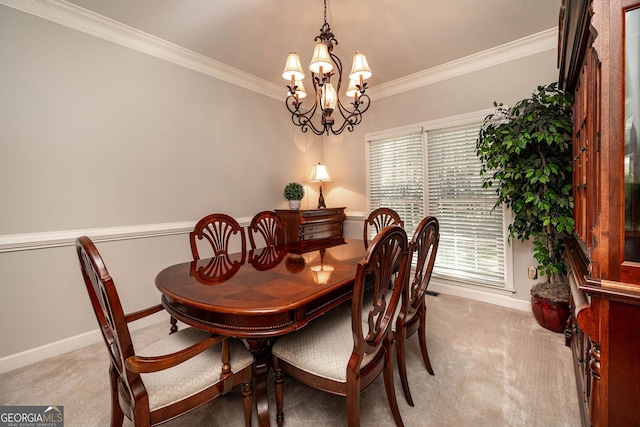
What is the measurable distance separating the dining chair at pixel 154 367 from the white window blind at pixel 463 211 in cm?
277

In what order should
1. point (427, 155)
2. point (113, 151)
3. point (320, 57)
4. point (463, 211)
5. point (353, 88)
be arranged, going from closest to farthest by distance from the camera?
point (320, 57)
point (353, 88)
point (113, 151)
point (463, 211)
point (427, 155)

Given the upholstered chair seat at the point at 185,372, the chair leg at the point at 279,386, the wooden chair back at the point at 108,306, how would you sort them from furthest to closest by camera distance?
the chair leg at the point at 279,386
the upholstered chair seat at the point at 185,372
the wooden chair back at the point at 108,306

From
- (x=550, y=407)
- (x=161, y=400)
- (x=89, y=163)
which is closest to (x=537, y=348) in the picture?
(x=550, y=407)

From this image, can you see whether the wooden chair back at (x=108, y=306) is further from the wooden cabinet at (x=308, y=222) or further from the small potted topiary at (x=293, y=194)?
the small potted topiary at (x=293, y=194)

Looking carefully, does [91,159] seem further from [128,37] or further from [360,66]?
[360,66]

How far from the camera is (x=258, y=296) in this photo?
1201mm

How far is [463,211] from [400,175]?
92 cm

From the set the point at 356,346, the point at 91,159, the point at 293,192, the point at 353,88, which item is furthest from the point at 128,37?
the point at 356,346

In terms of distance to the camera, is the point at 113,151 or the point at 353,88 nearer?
the point at 353,88

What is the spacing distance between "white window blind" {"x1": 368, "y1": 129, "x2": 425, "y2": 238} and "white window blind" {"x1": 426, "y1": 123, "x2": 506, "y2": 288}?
0.14 metres

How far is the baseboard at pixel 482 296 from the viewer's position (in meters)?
2.79

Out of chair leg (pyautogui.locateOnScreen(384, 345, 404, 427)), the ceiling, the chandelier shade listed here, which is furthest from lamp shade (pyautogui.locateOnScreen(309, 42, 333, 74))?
chair leg (pyautogui.locateOnScreen(384, 345, 404, 427))

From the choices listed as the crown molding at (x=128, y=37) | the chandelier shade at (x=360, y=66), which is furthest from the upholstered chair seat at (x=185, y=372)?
the crown molding at (x=128, y=37)

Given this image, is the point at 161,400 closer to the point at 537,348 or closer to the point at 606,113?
the point at 606,113
